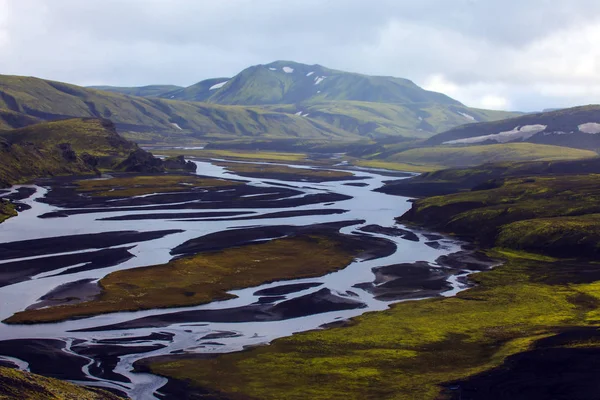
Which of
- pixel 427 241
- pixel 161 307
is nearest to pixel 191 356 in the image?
pixel 161 307

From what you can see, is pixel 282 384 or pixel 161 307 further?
pixel 161 307

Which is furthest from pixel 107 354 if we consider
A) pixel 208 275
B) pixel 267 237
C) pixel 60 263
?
pixel 267 237

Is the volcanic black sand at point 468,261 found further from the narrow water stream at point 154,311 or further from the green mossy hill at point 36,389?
the green mossy hill at point 36,389

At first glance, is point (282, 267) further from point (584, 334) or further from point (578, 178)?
point (578, 178)

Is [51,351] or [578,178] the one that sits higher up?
[578,178]

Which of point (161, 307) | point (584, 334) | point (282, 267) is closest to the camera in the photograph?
point (584, 334)

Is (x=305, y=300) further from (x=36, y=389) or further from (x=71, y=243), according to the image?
(x=71, y=243)

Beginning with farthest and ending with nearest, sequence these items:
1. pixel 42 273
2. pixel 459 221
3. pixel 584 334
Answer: pixel 459 221, pixel 42 273, pixel 584 334

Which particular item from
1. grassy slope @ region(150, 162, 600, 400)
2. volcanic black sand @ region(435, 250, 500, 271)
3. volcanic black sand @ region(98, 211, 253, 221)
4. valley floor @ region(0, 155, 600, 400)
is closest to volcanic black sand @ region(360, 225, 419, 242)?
valley floor @ region(0, 155, 600, 400)

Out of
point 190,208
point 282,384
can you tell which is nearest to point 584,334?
point 282,384
